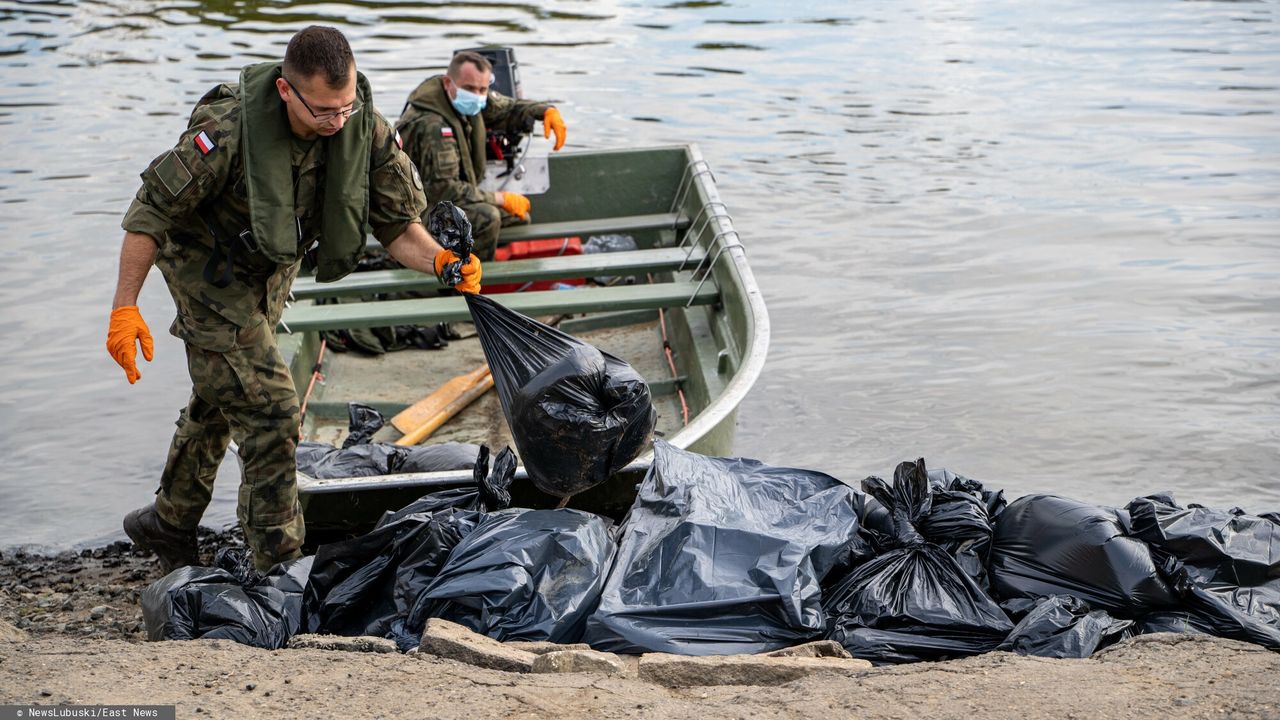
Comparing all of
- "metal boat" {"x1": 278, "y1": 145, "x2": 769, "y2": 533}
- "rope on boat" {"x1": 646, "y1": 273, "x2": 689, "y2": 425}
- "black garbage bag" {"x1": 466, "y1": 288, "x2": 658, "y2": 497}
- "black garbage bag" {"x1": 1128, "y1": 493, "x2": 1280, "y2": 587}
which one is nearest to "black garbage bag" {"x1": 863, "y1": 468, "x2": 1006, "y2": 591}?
"black garbage bag" {"x1": 1128, "y1": 493, "x2": 1280, "y2": 587}

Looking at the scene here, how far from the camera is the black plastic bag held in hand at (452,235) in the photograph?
3990mm

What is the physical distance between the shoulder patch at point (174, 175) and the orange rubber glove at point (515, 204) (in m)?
3.58

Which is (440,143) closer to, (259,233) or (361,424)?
(361,424)

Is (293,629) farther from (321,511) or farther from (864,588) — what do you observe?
(864,588)

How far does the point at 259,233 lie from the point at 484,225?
3.14 metres

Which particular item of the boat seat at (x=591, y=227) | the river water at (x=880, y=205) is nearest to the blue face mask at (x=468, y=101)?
the boat seat at (x=591, y=227)

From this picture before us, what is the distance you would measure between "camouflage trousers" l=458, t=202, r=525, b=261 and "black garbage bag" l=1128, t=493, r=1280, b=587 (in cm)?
406

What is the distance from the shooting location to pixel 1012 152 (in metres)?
11.9

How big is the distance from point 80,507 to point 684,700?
4484 mm

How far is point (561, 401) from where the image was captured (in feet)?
12.3

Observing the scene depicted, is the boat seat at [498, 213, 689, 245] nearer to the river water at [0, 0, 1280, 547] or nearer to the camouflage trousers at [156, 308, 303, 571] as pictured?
the river water at [0, 0, 1280, 547]

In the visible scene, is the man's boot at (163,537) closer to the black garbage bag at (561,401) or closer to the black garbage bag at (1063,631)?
the black garbage bag at (561,401)

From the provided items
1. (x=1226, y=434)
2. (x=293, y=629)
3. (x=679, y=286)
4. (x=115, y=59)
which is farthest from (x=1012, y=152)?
(x=115, y=59)

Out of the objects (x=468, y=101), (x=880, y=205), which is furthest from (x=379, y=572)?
(x=880, y=205)
